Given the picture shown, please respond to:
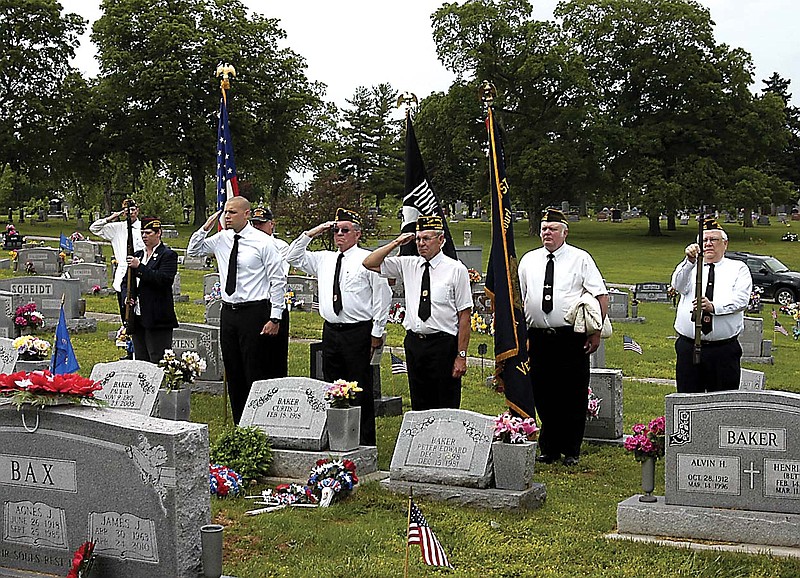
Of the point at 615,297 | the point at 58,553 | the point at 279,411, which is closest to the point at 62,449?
the point at 58,553

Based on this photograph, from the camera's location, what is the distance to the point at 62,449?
5.80 m

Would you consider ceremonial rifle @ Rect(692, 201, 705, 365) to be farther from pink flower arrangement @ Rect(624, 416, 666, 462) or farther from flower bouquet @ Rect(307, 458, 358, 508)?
flower bouquet @ Rect(307, 458, 358, 508)

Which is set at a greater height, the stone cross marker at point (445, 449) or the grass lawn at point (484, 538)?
the stone cross marker at point (445, 449)

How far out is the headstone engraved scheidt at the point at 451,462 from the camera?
307 inches

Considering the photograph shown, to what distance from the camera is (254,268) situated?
10.2 meters

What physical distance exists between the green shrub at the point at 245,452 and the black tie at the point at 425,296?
168 cm

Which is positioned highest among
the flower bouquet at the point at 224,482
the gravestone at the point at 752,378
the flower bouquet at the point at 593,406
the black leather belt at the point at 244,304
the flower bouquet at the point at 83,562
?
the black leather belt at the point at 244,304

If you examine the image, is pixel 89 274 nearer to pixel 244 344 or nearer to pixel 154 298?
pixel 154 298

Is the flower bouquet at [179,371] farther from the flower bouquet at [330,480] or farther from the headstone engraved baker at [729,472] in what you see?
the headstone engraved baker at [729,472]

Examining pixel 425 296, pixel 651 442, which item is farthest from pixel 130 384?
pixel 651 442

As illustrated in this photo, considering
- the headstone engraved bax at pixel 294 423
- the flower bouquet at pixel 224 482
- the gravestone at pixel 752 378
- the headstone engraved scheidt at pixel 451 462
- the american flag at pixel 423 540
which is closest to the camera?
the american flag at pixel 423 540

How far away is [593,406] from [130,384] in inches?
179

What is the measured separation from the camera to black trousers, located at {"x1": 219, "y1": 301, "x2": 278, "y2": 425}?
33.4 ft

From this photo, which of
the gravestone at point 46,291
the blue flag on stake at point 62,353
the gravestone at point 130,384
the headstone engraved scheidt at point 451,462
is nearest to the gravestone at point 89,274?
the gravestone at point 46,291
